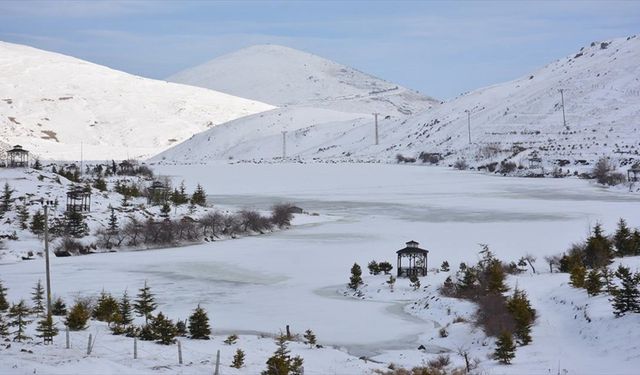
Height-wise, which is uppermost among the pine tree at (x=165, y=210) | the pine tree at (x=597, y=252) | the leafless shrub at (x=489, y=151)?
the leafless shrub at (x=489, y=151)

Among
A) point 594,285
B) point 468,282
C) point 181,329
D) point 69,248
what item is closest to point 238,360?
point 181,329

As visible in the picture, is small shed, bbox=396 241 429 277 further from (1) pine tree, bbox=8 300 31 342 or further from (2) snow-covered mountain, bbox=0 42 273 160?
(2) snow-covered mountain, bbox=0 42 273 160

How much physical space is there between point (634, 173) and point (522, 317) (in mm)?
49889

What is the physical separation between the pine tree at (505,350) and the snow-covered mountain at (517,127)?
207 ft

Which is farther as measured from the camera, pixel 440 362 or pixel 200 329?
pixel 200 329

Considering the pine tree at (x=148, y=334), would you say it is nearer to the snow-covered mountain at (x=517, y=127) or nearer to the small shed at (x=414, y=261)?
the small shed at (x=414, y=261)

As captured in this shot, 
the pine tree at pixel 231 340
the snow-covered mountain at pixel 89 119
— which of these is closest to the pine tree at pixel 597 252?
the pine tree at pixel 231 340

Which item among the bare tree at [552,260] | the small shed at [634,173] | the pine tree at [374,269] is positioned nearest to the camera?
the bare tree at [552,260]

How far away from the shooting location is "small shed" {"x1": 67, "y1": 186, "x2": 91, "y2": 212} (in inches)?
1722

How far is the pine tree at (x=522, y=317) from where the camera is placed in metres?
17.5

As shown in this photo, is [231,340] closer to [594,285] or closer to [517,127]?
[594,285]

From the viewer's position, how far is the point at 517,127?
105 m

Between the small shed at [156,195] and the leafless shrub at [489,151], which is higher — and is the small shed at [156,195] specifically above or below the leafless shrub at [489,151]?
below

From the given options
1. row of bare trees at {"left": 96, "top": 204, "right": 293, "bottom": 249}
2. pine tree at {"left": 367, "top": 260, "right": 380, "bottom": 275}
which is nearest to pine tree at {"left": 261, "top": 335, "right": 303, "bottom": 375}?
pine tree at {"left": 367, "top": 260, "right": 380, "bottom": 275}
